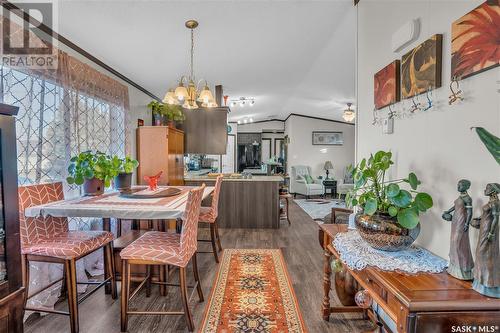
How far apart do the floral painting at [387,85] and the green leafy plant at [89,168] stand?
2.40 m

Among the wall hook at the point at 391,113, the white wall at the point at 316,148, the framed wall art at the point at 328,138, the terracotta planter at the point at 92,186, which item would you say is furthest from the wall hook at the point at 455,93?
the framed wall art at the point at 328,138

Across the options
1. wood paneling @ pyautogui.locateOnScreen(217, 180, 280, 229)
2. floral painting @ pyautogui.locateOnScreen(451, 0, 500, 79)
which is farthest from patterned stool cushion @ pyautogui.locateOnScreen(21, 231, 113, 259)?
wood paneling @ pyautogui.locateOnScreen(217, 180, 280, 229)

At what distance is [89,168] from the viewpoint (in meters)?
2.40

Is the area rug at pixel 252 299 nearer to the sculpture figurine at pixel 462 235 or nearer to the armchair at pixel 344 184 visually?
the sculpture figurine at pixel 462 235

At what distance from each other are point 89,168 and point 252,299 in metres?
1.86

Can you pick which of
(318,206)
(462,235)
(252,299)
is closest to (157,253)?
(252,299)

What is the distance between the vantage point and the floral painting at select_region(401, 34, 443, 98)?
1.35m

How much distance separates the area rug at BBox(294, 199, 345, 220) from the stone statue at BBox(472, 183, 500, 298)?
15.2 ft

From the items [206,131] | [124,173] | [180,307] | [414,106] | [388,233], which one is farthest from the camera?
[206,131]

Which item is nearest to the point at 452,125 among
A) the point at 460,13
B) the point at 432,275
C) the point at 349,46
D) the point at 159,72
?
the point at 460,13

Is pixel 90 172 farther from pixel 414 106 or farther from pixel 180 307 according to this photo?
pixel 414 106

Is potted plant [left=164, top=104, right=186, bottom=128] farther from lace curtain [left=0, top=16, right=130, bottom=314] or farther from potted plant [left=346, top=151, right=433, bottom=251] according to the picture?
potted plant [left=346, top=151, right=433, bottom=251]

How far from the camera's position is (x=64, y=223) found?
7.72 ft

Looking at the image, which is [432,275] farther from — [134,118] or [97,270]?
[134,118]
